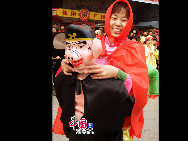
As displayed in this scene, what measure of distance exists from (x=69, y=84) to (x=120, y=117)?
0.43 metres

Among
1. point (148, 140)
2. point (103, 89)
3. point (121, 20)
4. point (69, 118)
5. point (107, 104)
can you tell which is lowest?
point (148, 140)

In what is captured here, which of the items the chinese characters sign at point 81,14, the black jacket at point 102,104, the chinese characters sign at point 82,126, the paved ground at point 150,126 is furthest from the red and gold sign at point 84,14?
the chinese characters sign at point 82,126

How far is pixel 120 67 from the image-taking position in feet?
4.84

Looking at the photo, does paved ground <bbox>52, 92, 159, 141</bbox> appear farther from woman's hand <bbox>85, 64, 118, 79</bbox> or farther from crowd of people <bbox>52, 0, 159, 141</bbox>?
woman's hand <bbox>85, 64, 118, 79</bbox>

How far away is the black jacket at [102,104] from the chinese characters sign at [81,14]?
754 cm

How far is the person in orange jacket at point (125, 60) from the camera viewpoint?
1392 mm

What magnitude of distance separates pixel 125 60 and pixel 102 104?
41cm

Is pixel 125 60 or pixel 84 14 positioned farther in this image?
pixel 84 14

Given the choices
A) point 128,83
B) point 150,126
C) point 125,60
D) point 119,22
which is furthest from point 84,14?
point 128,83

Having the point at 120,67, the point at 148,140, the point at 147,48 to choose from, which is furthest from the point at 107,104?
the point at 147,48

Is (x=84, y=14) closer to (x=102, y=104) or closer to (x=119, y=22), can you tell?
(x=119, y=22)

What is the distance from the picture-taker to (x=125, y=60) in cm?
148

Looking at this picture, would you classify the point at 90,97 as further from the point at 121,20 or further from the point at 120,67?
the point at 121,20

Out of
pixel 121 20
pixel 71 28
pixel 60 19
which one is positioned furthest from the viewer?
pixel 60 19
